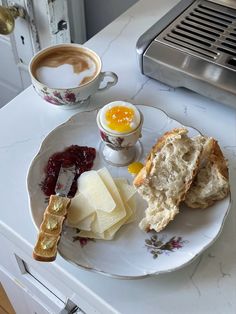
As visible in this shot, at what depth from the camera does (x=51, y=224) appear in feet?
1.86

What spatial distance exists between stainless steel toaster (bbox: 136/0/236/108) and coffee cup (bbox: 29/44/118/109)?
0.27 feet

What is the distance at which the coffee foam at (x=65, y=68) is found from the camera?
2.40 ft

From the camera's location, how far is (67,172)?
65 centimetres

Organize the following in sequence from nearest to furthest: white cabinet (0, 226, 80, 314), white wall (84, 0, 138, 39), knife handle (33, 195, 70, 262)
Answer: knife handle (33, 195, 70, 262) → white cabinet (0, 226, 80, 314) → white wall (84, 0, 138, 39)

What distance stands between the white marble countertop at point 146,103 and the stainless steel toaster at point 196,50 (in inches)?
1.5

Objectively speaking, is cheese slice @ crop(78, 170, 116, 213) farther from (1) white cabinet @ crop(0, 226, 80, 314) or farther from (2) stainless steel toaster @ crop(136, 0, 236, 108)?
(2) stainless steel toaster @ crop(136, 0, 236, 108)

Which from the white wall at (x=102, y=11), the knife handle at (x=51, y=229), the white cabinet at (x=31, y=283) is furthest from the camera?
the white wall at (x=102, y=11)

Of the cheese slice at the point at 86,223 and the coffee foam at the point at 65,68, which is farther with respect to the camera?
the coffee foam at the point at 65,68

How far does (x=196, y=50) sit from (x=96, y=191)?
312mm

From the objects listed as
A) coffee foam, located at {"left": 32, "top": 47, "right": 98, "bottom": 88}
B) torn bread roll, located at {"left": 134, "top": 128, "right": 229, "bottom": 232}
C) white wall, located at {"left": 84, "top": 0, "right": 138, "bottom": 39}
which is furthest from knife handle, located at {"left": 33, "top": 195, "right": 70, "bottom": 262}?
white wall, located at {"left": 84, "top": 0, "right": 138, "bottom": 39}

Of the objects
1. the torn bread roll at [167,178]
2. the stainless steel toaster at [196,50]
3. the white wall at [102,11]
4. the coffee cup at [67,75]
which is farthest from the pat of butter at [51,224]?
the white wall at [102,11]

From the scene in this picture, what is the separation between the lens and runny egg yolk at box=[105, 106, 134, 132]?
65 centimetres

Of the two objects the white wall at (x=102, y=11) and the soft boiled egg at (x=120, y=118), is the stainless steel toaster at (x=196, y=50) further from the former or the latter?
the white wall at (x=102, y=11)

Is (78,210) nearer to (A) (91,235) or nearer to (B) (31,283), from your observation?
(A) (91,235)
